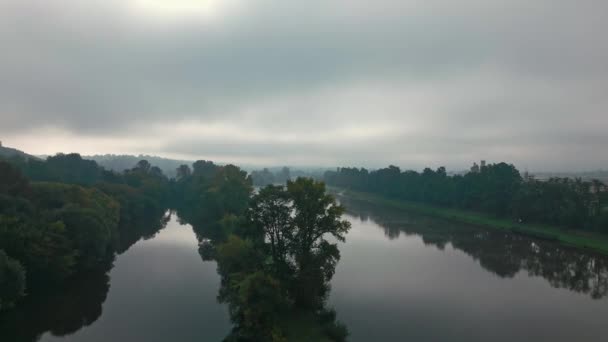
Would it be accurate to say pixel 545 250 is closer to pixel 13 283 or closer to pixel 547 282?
pixel 547 282

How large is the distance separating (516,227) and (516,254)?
15718 mm

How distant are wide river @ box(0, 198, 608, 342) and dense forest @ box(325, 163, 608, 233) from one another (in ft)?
29.8

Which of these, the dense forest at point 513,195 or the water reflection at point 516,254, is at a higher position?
the dense forest at point 513,195

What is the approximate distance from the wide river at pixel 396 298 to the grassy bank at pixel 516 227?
343 cm

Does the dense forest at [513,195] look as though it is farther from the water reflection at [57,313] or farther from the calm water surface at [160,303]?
the water reflection at [57,313]

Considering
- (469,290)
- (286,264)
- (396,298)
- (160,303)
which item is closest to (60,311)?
(160,303)

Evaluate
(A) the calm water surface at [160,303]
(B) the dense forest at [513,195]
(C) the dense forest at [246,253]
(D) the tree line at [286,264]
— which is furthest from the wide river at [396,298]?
(B) the dense forest at [513,195]

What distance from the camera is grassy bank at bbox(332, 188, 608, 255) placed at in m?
43.2

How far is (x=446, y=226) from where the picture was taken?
5762cm

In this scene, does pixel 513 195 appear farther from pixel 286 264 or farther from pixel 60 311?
pixel 60 311

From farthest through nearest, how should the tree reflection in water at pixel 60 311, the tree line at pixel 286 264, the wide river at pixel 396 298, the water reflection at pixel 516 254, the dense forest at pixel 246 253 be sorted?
the water reflection at pixel 516 254, the tree reflection in water at pixel 60 311, the wide river at pixel 396 298, the dense forest at pixel 246 253, the tree line at pixel 286 264

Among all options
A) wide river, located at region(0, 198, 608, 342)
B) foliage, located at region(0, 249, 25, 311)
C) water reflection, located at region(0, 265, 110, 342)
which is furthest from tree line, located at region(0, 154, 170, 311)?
wide river, located at region(0, 198, 608, 342)

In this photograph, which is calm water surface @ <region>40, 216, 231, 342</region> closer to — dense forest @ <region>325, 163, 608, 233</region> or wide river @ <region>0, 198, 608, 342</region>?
wide river @ <region>0, 198, 608, 342</region>

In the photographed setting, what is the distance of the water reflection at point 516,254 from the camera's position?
3114 centimetres
